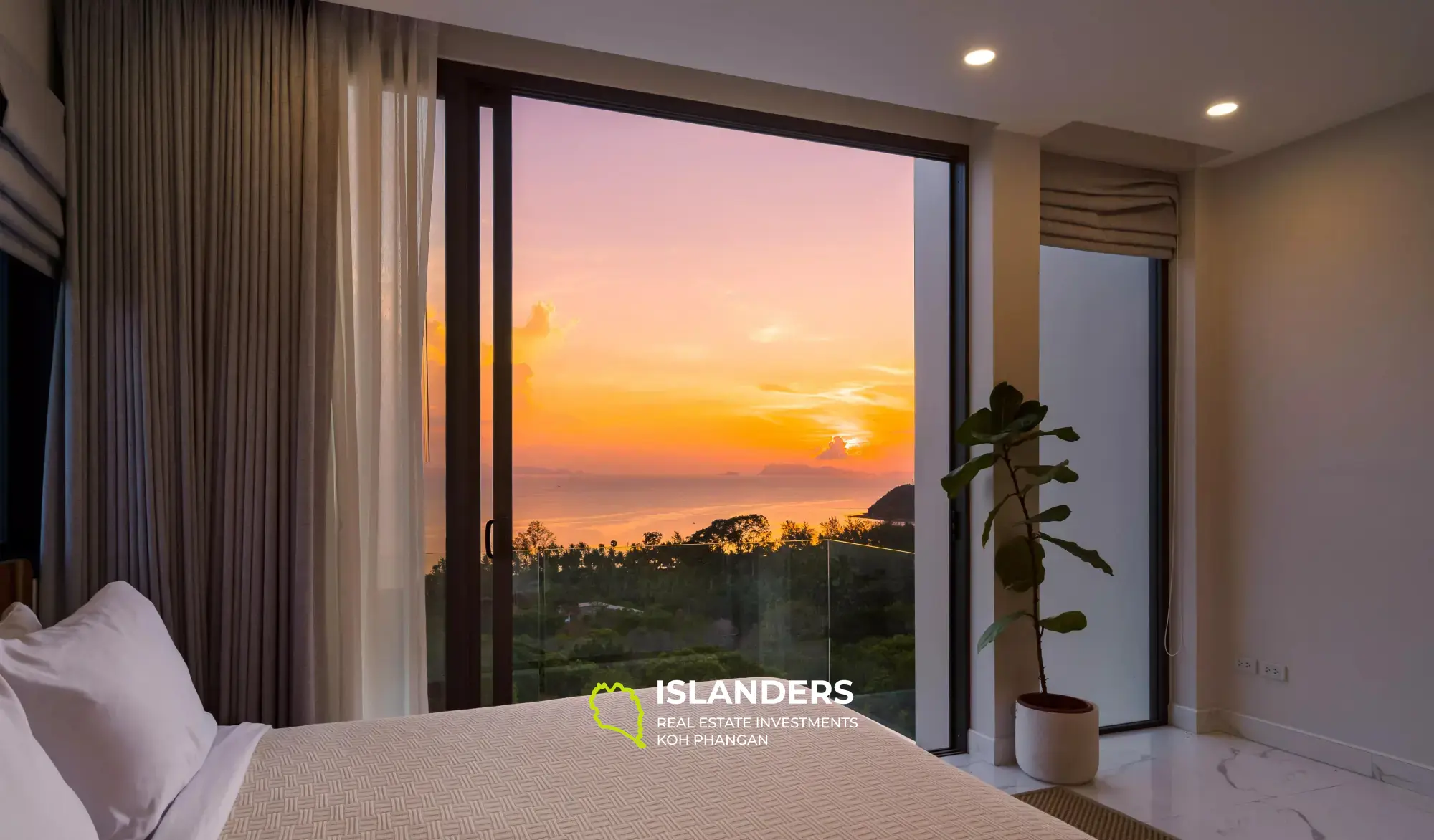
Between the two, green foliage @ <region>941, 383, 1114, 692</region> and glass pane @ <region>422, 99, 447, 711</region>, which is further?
green foliage @ <region>941, 383, 1114, 692</region>

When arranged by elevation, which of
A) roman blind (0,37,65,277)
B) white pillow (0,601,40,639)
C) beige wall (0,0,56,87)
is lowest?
white pillow (0,601,40,639)

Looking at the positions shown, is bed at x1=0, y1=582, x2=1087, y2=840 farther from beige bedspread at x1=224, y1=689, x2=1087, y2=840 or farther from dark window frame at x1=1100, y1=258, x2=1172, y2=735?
dark window frame at x1=1100, y1=258, x2=1172, y2=735

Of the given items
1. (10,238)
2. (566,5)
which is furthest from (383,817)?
(566,5)

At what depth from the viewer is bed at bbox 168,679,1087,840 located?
1438 millimetres

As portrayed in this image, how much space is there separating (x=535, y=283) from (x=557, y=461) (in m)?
0.62

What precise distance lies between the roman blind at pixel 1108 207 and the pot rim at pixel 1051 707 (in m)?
1.88

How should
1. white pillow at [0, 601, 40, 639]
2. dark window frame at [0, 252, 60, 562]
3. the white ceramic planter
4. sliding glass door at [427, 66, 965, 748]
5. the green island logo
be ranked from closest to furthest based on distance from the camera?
white pillow at [0, 601, 40, 639] < the green island logo < dark window frame at [0, 252, 60, 562] < sliding glass door at [427, 66, 965, 748] < the white ceramic planter

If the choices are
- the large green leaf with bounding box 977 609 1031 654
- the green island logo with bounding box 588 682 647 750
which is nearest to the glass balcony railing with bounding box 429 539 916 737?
the large green leaf with bounding box 977 609 1031 654

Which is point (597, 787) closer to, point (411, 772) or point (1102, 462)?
point (411, 772)

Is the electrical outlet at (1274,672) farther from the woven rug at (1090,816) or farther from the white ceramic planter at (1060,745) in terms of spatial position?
the woven rug at (1090,816)

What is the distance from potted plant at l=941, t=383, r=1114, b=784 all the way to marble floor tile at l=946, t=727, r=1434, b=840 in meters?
0.11

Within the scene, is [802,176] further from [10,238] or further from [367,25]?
[10,238]

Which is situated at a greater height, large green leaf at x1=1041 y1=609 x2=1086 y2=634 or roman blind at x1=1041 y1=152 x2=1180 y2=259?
roman blind at x1=1041 y1=152 x2=1180 y2=259

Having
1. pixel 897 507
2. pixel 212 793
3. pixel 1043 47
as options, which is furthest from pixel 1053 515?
pixel 212 793
